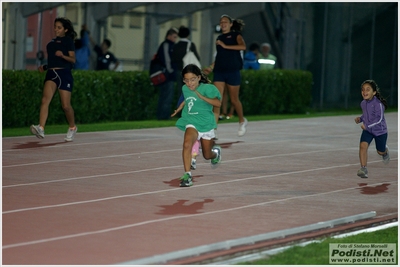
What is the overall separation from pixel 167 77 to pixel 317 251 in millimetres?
13637

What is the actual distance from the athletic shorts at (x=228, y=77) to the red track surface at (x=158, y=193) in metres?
0.94

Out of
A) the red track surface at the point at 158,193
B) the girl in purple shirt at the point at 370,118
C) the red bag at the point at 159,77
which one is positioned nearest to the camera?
the red track surface at the point at 158,193

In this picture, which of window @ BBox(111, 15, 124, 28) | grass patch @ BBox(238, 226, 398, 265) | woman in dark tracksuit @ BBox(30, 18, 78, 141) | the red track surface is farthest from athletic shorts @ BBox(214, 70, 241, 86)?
window @ BBox(111, 15, 124, 28)

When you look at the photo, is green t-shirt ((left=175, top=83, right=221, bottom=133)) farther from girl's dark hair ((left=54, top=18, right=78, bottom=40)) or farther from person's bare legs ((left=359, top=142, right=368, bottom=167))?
girl's dark hair ((left=54, top=18, right=78, bottom=40))

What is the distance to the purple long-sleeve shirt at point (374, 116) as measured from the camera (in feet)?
39.2

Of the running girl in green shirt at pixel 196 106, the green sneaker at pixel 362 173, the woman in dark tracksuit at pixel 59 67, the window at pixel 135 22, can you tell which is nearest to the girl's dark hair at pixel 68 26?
the woman in dark tracksuit at pixel 59 67

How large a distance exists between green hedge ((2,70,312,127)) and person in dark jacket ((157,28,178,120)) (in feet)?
1.62

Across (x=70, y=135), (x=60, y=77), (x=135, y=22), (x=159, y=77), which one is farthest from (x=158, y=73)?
(x=135, y=22)

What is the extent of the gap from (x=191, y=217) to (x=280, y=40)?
21873 millimetres

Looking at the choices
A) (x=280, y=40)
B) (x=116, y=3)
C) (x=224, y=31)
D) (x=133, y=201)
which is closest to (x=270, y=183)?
(x=133, y=201)

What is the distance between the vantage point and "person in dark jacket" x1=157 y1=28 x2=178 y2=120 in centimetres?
2064

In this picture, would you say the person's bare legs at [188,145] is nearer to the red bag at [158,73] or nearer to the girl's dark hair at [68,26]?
the girl's dark hair at [68,26]

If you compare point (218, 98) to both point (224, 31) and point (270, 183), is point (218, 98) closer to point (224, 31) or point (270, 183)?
point (270, 183)

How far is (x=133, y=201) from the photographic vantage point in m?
9.62
